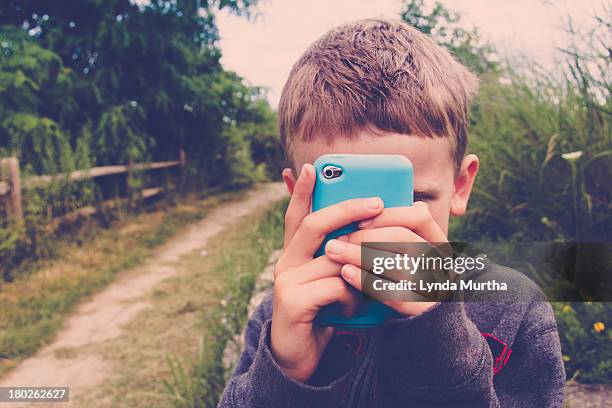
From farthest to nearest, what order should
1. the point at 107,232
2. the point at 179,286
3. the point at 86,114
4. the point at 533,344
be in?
the point at 86,114 < the point at 107,232 < the point at 179,286 < the point at 533,344

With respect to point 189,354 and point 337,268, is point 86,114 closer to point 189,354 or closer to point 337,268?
point 189,354

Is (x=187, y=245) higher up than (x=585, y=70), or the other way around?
(x=585, y=70)

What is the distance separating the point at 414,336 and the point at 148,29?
7.79m

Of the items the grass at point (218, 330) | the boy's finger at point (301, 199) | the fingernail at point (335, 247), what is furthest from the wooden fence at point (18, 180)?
the fingernail at point (335, 247)

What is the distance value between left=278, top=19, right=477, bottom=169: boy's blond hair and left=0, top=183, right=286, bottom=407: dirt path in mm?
2476

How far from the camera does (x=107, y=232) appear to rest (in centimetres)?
622

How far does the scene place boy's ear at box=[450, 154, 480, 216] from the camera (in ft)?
4.17

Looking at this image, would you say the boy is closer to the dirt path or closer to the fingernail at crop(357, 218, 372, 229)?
the fingernail at crop(357, 218, 372, 229)

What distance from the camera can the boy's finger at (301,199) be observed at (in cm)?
85

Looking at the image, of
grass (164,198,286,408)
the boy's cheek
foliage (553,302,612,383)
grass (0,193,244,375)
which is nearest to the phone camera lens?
the boy's cheek

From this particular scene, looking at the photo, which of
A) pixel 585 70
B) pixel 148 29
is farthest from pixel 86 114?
pixel 585 70

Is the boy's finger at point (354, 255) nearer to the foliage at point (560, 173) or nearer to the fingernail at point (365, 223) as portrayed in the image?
the fingernail at point (365, 223)

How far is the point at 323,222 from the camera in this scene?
0.82 m

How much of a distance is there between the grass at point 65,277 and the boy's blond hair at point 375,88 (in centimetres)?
299
